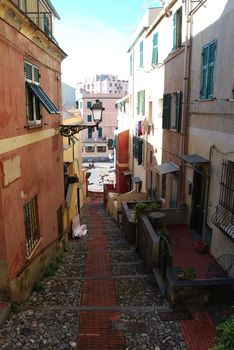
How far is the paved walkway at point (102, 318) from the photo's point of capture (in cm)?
573

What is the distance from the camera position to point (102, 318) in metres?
6.53

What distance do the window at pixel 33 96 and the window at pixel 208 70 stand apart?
4504 millimetres

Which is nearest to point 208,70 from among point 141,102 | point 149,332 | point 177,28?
point 177,28

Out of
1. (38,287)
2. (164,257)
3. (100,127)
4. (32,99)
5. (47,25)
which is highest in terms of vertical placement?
(47,25)

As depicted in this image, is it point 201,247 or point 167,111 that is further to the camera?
point 167,111

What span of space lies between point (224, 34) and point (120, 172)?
65.6 feet

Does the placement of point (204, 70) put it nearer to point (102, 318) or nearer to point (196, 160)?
point (196, 160)

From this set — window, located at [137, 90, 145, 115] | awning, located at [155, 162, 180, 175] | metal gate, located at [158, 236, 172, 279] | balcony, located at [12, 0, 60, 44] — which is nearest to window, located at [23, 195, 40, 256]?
metal gate, located at [158, 236, 172, 279]

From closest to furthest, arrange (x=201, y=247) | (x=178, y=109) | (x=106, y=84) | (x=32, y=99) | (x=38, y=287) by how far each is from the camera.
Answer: (x=38, y=287), (x=32, y=99), (x=201, y=247), (x=178, y=109), (x=106, y=84)

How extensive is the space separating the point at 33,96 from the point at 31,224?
3357mm

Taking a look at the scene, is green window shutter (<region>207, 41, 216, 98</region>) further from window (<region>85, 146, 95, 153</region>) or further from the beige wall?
window (<region>85, 146, 95, 153</region>)

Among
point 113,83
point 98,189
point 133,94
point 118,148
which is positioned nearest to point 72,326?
point 133,94

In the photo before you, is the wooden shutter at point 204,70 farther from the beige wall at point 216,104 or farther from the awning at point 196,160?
the awning at point 196,160

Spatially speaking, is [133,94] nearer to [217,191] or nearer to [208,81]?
[208,81]
